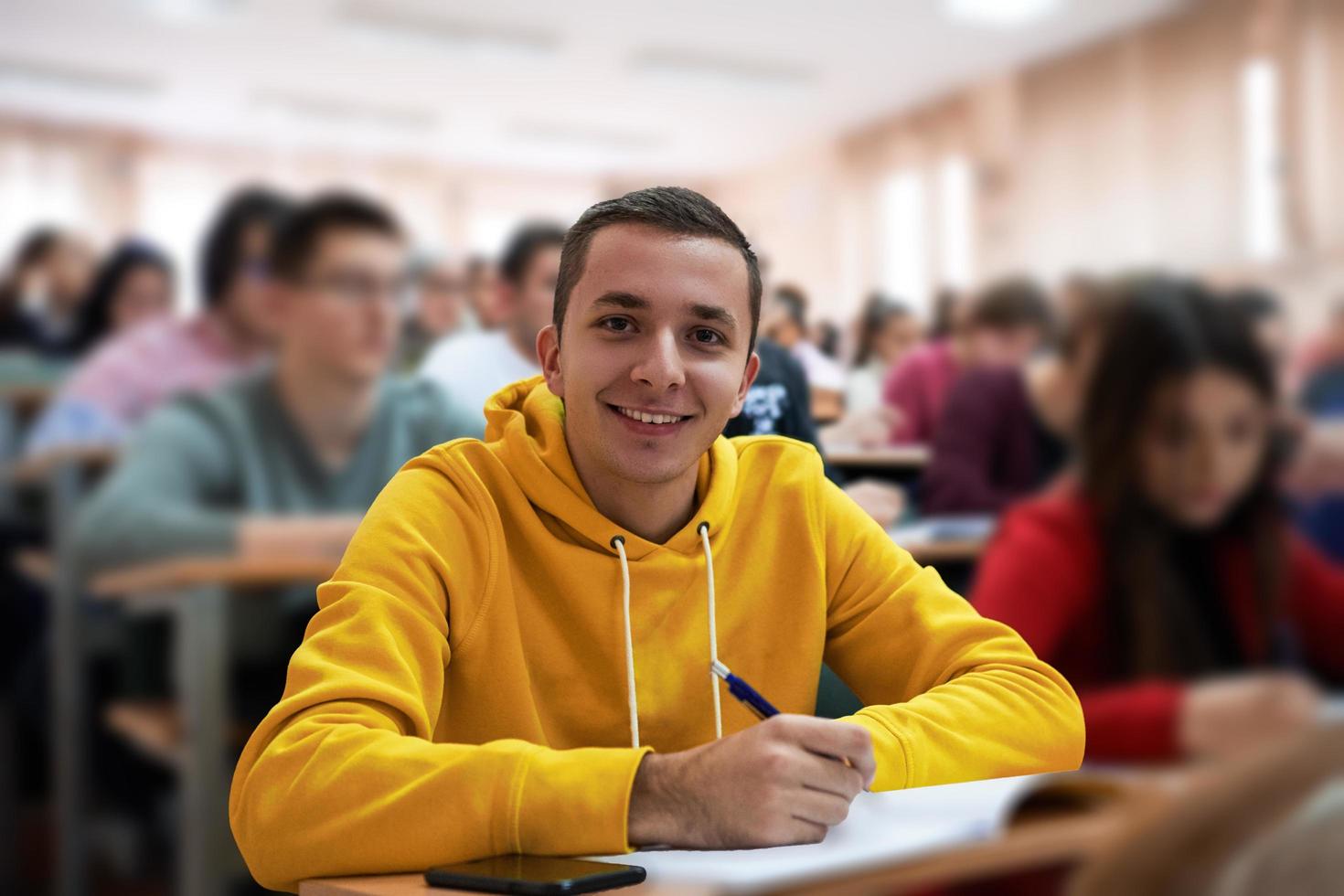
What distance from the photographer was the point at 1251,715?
1.06 feet

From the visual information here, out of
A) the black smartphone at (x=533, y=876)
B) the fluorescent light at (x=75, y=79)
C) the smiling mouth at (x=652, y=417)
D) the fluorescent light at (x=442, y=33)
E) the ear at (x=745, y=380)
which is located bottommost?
the black smartphone at (x=533, y=876)

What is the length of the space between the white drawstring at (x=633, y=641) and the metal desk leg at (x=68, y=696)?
182 centimetres

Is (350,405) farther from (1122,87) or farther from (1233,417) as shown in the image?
(1122,87)

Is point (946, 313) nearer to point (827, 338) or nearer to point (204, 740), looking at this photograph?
point (827, 338)

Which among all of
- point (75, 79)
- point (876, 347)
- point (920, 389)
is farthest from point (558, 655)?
point (75, 79)

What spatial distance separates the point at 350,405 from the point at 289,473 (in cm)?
51

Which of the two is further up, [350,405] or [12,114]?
[12,114]

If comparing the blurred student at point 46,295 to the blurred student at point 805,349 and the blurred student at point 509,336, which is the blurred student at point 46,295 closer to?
the blurred student at point 509,336

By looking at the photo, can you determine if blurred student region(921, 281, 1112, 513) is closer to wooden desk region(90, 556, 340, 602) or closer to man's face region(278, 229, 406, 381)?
man's face region(278, 229, 406, 381)

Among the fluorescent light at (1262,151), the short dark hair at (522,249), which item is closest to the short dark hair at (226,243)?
the short dark hair at (522,249)

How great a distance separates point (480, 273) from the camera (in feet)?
2.60

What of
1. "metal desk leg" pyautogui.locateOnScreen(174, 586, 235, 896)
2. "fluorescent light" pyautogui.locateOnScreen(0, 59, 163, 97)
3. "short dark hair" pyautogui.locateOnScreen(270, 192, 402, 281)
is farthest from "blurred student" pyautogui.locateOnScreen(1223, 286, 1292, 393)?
"fluorescent light" pyautogui.locateOnScreen(0, 59, 163, 97)

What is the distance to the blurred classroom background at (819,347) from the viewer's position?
26.9 inches

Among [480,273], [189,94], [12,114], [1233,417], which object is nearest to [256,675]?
[480,273]
